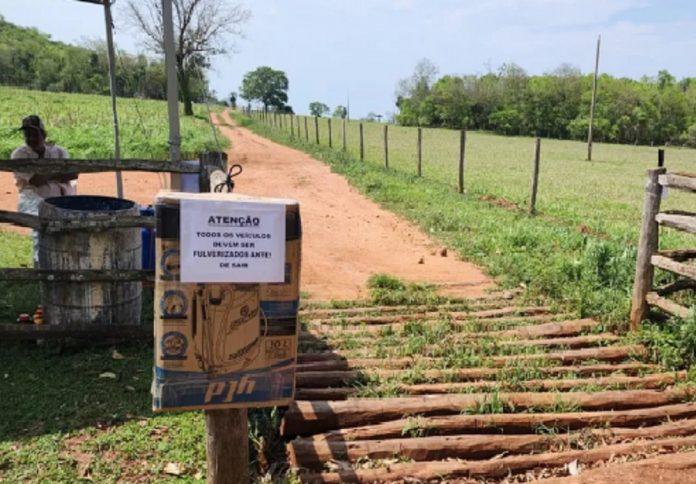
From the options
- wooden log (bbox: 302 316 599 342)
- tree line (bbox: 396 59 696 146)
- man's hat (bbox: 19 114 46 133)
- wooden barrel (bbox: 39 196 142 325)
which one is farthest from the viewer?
tree line (bbox: 396 59 696 146)

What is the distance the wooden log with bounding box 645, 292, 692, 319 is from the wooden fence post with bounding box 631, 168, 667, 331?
0.05 m

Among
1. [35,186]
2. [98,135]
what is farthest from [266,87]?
[35,186]

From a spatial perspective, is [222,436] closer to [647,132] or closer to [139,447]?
[139,447]

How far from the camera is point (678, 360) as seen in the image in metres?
4.52

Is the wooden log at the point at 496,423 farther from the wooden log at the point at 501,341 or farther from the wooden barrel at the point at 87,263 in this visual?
the wooden barrel at the point at 87,263

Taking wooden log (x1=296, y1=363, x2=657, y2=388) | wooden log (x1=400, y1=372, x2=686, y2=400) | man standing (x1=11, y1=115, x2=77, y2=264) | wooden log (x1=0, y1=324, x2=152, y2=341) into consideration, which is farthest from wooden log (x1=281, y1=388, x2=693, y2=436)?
man standing (x1=11, y1=115, x2=77, y2=264)

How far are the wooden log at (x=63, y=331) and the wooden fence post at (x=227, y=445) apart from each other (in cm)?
249

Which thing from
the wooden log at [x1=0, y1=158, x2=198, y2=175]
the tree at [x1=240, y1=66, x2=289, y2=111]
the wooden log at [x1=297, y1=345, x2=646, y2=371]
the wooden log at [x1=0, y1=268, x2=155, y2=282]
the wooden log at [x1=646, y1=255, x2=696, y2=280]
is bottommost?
the wooden log at [x1=297, y1=345, x2=646, y2=371]

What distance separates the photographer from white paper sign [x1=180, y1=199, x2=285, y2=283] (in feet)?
7.54

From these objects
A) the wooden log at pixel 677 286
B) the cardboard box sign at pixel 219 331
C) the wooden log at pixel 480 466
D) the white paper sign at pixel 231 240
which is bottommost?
the wooden log at pixel 480 466

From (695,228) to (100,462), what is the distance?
472cm

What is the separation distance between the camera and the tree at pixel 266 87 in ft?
508

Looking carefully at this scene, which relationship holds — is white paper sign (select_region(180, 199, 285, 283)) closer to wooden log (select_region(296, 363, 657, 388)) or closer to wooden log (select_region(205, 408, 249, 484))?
wooden log (select_region(205, 408, 249, 484))

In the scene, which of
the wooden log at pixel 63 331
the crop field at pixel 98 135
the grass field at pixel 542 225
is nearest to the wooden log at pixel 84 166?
the wooden log at pixel 63 331
